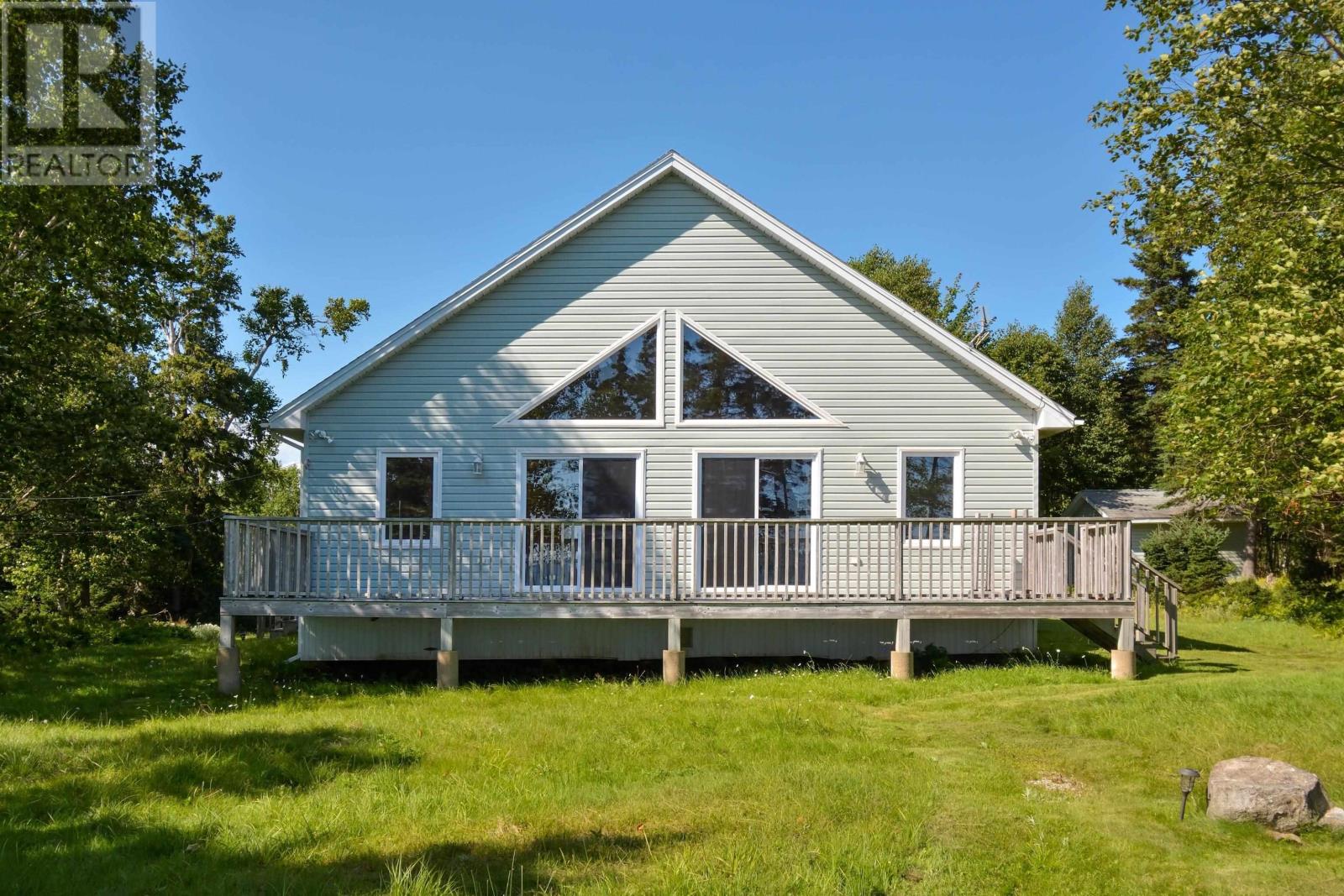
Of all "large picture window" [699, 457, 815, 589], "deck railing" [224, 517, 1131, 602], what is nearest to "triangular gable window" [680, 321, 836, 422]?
"large picture window" [699, 457, 815, 589]

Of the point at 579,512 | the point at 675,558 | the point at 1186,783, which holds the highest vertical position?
the point at 579,512

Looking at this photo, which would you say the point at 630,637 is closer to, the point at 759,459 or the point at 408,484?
the point at 759,459

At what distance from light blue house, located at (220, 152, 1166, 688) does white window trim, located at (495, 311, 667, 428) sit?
0.09 feet

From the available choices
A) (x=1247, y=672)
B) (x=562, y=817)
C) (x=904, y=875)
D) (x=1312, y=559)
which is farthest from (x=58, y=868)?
(x=1312, y=559)

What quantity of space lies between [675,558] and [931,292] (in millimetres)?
27750

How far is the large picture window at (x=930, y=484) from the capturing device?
12742mm

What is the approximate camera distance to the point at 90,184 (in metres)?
11.8

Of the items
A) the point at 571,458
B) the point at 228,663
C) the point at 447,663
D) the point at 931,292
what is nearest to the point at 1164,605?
the point at 571,458

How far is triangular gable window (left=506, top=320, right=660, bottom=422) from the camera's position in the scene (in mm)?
12797

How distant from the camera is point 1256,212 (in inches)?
487

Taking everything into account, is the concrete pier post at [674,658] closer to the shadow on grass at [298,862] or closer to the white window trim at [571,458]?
the white window trim at [571,458]

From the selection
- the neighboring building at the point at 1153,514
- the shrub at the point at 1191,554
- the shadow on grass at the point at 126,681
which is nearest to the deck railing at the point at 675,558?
the shadow on grass at the point at 126,681

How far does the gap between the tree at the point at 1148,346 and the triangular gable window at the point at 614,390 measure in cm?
2606

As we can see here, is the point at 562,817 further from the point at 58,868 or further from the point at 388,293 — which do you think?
the point at 388,293
